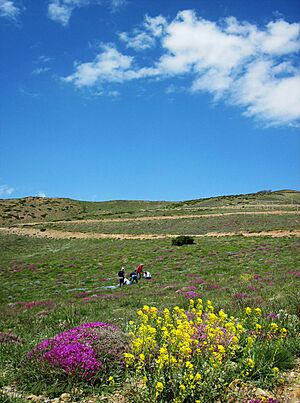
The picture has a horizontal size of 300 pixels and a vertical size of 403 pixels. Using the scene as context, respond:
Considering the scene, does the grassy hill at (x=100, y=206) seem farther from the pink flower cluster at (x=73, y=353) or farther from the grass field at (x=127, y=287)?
the pink flower cluster at (x=73, y=353)

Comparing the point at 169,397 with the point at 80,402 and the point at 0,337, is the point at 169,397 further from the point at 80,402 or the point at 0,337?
the point at 0,337

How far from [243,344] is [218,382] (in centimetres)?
192

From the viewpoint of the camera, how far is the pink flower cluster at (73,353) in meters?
5.63

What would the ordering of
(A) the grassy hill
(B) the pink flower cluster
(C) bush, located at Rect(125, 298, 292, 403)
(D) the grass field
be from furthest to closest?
(A) the grassy hill < (D) the grass field < (B) the pink flower cluster < (C) bush, located at Rect(125, 298, 292, 403)

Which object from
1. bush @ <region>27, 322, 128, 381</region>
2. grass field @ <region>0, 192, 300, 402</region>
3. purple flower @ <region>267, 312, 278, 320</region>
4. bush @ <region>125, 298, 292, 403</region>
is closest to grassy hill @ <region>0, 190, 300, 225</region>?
grass field @ <region>0, 192, 300, 402</region>

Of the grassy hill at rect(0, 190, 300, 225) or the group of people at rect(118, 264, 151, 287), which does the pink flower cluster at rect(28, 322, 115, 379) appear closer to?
the group of people at rect(118, 264, 151, 287)

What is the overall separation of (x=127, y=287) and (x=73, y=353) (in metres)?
18.5

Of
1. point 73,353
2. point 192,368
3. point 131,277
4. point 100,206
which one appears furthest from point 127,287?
point 100,206

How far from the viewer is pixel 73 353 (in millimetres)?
5848

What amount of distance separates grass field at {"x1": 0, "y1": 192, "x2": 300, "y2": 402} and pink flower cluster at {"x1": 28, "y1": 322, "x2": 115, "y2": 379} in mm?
224

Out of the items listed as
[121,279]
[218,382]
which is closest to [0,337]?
[218,382]

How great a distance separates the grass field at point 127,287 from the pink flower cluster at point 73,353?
A: 0.22 m

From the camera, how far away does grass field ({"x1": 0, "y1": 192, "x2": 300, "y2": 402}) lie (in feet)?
27.7

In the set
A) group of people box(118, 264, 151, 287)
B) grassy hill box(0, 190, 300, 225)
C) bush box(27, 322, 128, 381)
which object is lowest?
group of people box(118, 264, 151, 287)
